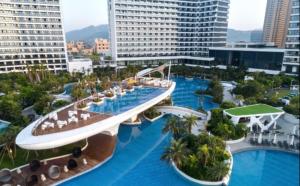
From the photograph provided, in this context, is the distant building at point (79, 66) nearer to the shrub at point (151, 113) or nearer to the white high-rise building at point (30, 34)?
the white high-rise building at point (30, 34)

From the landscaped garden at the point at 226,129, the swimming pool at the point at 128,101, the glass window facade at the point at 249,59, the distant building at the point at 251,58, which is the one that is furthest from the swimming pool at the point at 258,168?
the glass window facade at the point at 249,59

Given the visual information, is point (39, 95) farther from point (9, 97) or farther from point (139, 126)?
point (139, 126)

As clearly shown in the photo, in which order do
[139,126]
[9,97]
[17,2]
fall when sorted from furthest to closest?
1. [17,2]
2. [9,97]
3. [139,126]

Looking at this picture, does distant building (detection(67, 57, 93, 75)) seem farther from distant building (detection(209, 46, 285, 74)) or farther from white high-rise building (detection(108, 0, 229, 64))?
distant building (detection(209, 46, 285, 74))

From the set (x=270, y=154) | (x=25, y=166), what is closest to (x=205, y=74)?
(x=270, y=154)

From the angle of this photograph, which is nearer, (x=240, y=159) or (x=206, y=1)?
(x=240, y=159)

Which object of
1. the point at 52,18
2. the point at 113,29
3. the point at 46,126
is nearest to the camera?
the point at 46,126

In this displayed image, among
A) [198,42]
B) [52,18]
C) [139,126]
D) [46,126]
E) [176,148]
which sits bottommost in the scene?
[139,126]
